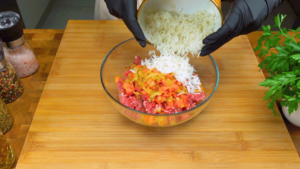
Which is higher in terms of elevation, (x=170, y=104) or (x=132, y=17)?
(x=132, y=17)

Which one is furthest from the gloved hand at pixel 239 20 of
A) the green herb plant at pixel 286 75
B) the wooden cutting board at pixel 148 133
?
the wooden cutting board at pixel 148 133

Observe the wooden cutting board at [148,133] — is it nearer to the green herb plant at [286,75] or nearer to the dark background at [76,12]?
the green herb plant at [286,75]

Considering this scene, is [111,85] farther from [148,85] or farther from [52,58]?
[52,58]

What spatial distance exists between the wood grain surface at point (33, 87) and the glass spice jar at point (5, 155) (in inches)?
2.1

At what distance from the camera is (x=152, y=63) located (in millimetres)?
1236

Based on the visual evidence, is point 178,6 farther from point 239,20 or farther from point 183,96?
point 183,96

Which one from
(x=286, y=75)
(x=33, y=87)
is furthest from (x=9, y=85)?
(x=286, y=75)

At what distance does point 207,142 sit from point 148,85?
15.2 inches

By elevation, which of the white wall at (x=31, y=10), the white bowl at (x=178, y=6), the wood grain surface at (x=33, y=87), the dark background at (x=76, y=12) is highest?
the white bowl at (x=178, y=6)

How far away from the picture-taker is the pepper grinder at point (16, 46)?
1193 mm

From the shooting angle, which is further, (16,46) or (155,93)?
(16,46)

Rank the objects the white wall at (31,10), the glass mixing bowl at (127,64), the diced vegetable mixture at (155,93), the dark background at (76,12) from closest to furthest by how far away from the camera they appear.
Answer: the diced vegetable mixture at (155,93), the glass mixing bowl at (127,64), the white wall at (31,10), the dark background at (76,12)

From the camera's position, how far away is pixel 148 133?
113cm

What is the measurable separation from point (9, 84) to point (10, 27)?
0.30 meters
